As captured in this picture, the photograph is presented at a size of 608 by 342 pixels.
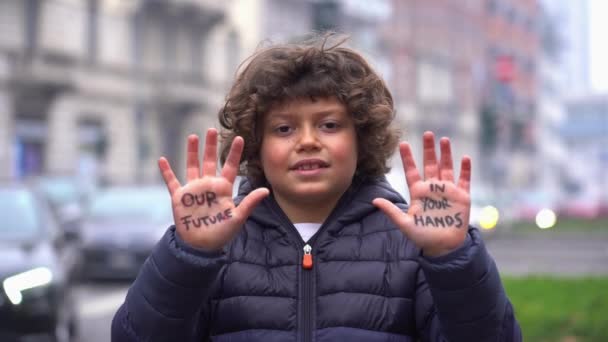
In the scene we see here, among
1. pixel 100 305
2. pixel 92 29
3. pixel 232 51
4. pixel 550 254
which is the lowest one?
pixel 550 254

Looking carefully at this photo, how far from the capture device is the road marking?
9.69 meters

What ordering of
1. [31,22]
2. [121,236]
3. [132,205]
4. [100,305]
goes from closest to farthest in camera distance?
[100,305], [121,236], [132,205], [31,22]

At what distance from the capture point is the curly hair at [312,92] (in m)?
2.52

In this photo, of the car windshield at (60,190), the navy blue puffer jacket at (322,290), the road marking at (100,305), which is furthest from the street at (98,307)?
the car windshield at (60,190)

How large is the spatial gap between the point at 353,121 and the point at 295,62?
0.23 metres

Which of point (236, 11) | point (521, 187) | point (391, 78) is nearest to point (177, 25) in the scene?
point (236, 11)

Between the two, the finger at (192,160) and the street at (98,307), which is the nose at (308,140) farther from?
the street at (98,307)

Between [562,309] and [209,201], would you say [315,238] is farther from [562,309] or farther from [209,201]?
[562,309]

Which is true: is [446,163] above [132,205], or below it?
above

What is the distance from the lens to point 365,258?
2.44 meters

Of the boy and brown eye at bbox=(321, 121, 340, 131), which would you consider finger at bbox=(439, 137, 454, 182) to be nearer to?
the boy

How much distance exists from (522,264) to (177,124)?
19.7m

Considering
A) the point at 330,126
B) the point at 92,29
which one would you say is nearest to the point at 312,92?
the point at 330,126

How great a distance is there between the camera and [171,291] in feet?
7.50
